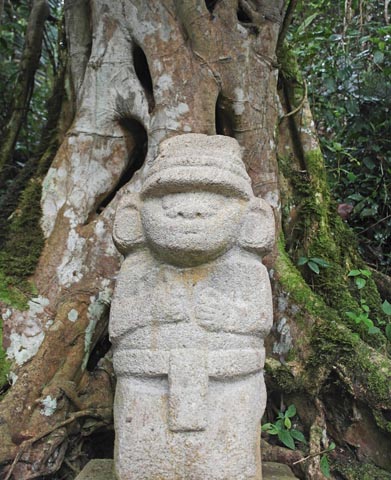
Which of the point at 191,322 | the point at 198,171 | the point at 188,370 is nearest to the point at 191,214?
the point at 198,171

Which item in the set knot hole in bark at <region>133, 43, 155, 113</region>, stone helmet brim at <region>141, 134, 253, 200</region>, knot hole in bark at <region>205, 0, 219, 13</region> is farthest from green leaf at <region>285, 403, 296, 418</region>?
knot hole in bark at <region>205, 0, 219, 13</region>

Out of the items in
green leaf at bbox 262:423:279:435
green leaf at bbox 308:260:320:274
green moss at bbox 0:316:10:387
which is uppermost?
green leaf at bbox 308:260:320:274

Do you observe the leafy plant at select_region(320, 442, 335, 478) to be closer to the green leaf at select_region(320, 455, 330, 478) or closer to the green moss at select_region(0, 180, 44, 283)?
the green leaf at select_region(320, 455, 330, 478)

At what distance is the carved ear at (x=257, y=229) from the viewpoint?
2.29m

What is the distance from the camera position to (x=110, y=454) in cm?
310

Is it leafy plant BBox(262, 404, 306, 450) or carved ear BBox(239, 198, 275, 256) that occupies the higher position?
carved ear BBox(239, 198, 275, 256)

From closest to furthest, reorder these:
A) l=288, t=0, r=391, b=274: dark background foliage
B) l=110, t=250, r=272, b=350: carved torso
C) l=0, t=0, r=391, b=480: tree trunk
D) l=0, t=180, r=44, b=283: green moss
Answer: l=110, t=250, r=272, b=350: carved torso < l=0, t=0, r=391, b=480: tree trunk < l=0, t=180, r=44, b=283: green moss < l=288, t=0, r=391, b=274: dark background foliage

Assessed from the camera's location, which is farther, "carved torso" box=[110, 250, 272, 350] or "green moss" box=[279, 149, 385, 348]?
"green moss" box=[279, 149, 385, 348]

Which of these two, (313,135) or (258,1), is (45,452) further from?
(258,1)

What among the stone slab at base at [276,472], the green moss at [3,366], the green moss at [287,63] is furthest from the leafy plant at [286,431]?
the green moss at [287,63]

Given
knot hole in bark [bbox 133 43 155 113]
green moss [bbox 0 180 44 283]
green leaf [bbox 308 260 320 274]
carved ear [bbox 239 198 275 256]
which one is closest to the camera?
carved ear [bbox 239 198 275 256]

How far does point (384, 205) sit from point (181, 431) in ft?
12.3

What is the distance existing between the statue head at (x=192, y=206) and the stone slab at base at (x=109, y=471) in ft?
3.52

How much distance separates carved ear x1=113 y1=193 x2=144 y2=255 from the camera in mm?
2367
